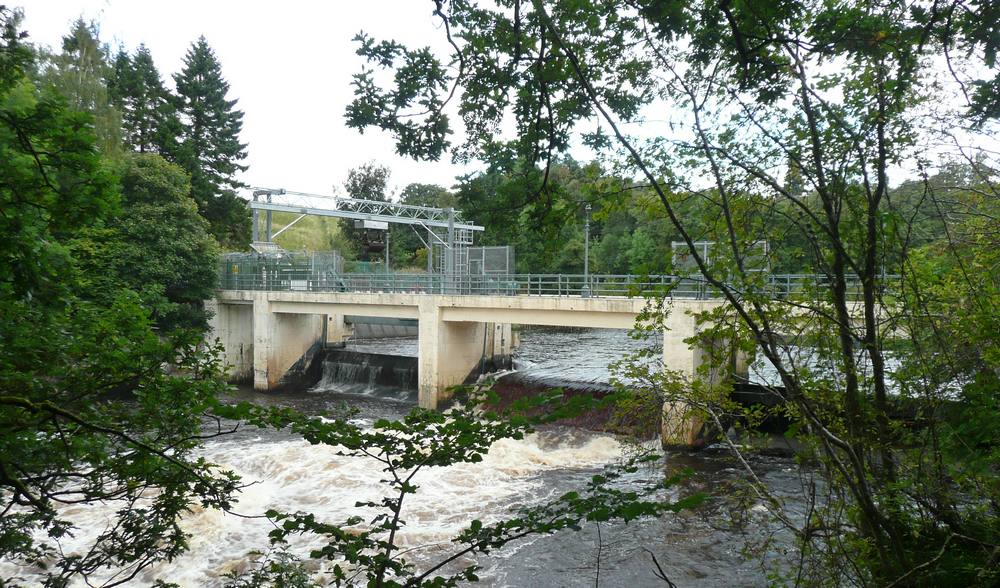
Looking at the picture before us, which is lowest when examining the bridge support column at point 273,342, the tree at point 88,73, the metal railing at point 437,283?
the bridge support column at point 273,342

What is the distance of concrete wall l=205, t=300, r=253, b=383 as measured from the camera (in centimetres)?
2795

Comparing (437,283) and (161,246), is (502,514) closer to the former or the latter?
(437,283)

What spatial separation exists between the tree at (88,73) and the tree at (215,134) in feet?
51.2

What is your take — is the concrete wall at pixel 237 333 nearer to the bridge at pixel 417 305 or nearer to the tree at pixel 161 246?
the bridge at pixel 417 305

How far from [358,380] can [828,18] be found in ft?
79.8

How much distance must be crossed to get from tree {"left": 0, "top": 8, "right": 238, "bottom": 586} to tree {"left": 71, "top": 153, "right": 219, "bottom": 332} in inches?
717

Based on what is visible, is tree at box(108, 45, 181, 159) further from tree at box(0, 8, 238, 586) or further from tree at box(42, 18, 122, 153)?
tree at box(0, 8, 238, 586)

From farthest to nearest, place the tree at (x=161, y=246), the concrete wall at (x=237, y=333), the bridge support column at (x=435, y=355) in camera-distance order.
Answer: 1. the concrete wall at (x=237, y=333)
2. the tree at (x=161, y=246)
3. the bridge support column at (x=435, y=355)

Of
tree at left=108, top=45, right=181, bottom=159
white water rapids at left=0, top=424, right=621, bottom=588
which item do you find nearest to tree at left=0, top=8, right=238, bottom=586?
white water rapids at left=0, top=424, right=621, bottom=588

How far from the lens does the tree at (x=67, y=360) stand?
12.7ft

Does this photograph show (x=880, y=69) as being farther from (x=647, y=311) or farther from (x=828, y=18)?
(x=647, y=311)

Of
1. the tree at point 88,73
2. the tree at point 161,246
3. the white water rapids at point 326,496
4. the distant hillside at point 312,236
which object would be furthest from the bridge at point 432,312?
the distant hillside at point 312,236

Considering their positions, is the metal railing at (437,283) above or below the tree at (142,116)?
below

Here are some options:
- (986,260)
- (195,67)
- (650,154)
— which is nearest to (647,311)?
(650,154)
